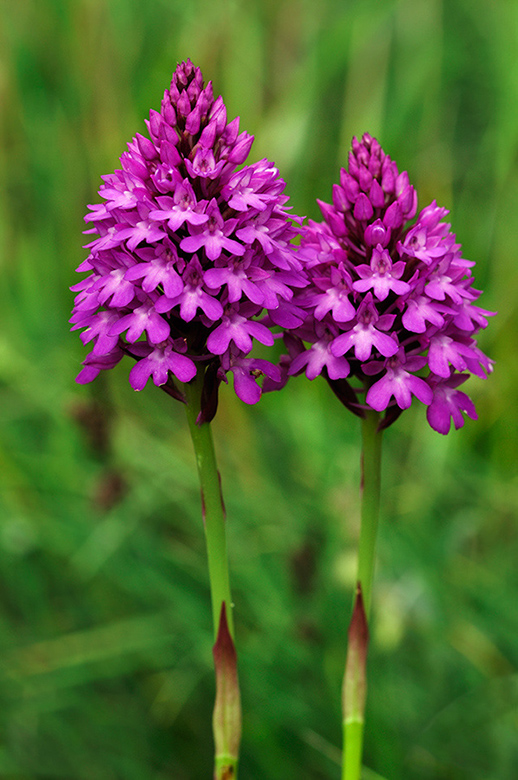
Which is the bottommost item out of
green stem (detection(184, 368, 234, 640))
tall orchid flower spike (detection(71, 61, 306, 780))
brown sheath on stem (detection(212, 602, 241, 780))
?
brown sheath on stem (detection(212, 602, 241, 780))

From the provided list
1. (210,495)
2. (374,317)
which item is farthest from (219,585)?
(374,317)

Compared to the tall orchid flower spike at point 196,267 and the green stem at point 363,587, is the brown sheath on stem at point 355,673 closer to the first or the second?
the green stem at point 363,587

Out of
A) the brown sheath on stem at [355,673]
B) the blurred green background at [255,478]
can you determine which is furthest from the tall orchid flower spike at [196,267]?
the blurred green background at [255,478]

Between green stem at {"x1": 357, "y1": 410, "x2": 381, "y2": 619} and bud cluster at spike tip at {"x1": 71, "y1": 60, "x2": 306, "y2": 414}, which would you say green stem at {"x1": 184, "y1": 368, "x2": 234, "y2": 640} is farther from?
green stem at {"x1": 357, "y1": 410, "x2": 381, "y2": 619}

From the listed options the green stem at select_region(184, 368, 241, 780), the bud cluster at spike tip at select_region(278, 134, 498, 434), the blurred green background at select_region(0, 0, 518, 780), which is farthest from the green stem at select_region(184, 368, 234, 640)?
the blurred green background at select_region(0, 0, 518, 780)

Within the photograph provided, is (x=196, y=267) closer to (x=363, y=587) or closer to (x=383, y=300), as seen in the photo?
(x=383, y=300)

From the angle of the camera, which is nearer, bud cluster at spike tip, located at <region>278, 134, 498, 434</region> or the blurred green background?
bud cluster at spike tip, located at <region>278, 134, 498, 434</region>

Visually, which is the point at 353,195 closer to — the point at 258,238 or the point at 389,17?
the point at 258,238

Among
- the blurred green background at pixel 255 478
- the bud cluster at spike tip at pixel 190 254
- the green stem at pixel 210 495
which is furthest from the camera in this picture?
the blurred green background at pixel 255 478

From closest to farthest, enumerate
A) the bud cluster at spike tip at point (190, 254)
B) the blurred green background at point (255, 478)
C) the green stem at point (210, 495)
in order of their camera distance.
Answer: the bud cluster at spike tip at point (190, 254), the green stem at point (210, 495), the blurred green background at point (255, 478)
